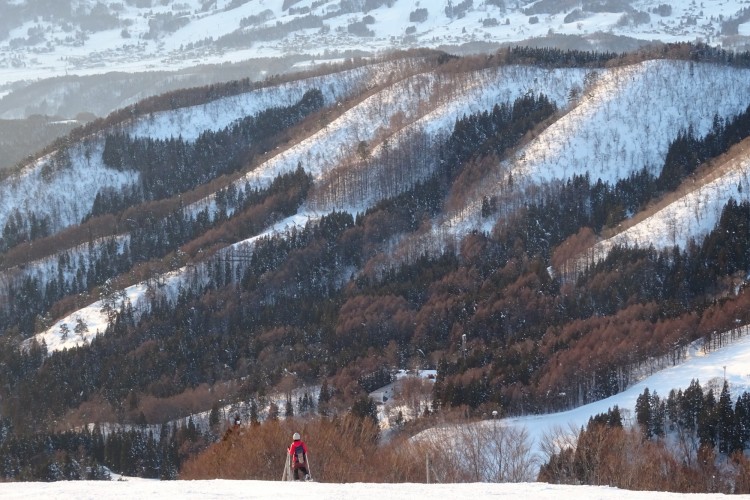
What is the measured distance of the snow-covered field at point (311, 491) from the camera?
108 ft

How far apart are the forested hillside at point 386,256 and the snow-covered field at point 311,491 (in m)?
53.2

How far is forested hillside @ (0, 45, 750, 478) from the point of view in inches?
4090

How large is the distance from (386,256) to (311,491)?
108823mm

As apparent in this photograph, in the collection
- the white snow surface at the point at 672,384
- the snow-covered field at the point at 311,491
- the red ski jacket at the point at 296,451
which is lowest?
the white snow surface at the point at 672,384

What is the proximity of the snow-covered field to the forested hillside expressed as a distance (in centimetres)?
5323

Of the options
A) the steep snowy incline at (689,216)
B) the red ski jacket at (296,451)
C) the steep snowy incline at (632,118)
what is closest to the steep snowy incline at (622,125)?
the steep snowy incline at (632,118)

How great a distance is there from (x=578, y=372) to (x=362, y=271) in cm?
5158

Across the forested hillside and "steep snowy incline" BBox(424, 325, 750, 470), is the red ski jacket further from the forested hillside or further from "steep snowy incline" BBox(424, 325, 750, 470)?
the forested hillside

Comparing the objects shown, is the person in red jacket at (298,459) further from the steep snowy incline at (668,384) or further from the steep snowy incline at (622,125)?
the steep snowy incline at (622,125)

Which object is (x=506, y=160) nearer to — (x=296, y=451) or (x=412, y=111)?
(x=412, y=111)

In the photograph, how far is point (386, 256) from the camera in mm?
142000

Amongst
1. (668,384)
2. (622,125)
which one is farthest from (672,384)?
(622,125)

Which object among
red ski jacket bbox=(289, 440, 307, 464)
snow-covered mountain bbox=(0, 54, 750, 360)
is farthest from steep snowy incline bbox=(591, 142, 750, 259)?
red ski jacket bbox=(289, 440, 307, 464)

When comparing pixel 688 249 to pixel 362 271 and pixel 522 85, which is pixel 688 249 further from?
pixel 522 85
